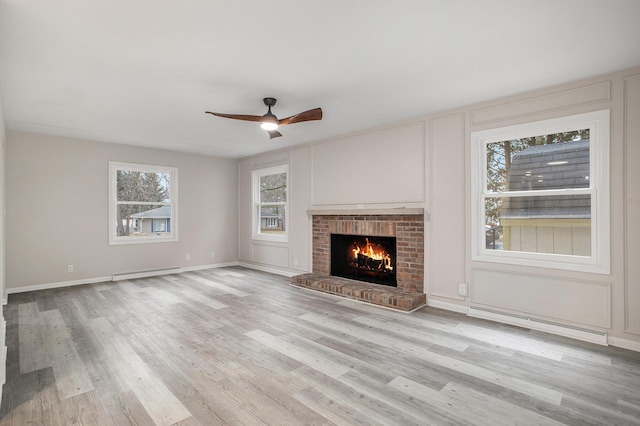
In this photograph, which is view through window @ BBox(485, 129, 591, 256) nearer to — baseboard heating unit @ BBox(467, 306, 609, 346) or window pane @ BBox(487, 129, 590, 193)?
window pane @ BBox(487, 129, 590, 193)

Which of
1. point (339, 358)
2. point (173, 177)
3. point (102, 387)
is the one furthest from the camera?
point (173, 177)

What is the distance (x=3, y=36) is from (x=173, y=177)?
14.5 feet

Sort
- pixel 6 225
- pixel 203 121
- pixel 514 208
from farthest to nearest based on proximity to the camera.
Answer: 1. pixel 6 225
2. pixel 203 121
3. pixel 514 208

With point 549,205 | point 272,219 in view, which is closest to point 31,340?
point 272,219

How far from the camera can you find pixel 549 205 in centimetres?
346

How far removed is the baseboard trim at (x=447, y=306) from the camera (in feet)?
13.0

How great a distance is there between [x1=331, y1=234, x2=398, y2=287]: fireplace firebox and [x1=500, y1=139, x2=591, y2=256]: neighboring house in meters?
1.64

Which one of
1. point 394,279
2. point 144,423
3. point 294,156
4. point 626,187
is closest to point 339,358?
point 144,423

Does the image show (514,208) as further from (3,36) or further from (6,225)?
(6,225)

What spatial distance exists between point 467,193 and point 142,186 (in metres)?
5.82

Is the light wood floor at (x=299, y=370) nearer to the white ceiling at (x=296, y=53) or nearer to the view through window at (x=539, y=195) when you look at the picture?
the view through window at (x=539, y=195)

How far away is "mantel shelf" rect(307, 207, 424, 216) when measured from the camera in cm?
432

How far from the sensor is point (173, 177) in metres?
6.69

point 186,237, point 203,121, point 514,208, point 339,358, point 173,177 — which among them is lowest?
point 339,358
